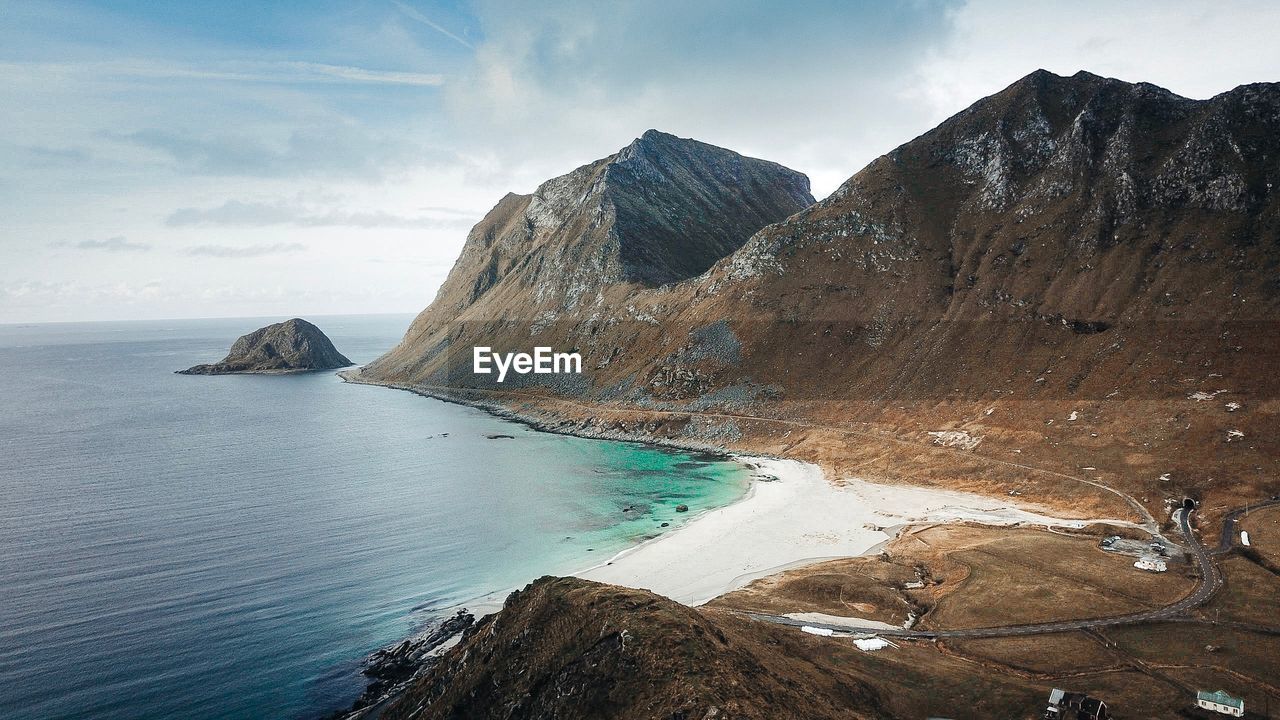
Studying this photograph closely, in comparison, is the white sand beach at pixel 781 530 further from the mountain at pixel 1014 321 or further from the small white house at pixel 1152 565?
the small white house at pixel 1152 565

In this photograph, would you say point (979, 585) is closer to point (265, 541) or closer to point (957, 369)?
point (957, 369)

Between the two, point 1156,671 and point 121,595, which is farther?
point 121,595

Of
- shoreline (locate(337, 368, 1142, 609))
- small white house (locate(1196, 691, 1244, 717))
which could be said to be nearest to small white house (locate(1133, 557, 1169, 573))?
shoreline (locate(337, 368, 1142, 609))

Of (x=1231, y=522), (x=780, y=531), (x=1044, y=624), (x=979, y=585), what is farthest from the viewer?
(x=780, y=531)

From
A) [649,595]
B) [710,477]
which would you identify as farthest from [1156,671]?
[710,477]

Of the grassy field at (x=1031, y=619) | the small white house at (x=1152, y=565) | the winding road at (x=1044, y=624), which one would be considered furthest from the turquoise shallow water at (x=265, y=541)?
the small white house at (x=1152, y=565)

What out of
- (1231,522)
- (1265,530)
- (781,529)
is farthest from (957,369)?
(781,529)

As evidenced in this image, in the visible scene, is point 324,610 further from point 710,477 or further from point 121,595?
point 710,477
